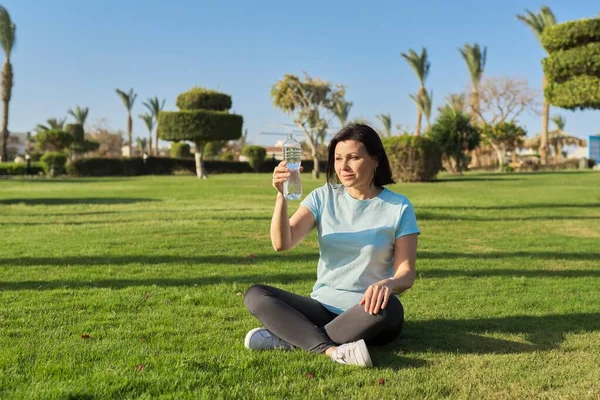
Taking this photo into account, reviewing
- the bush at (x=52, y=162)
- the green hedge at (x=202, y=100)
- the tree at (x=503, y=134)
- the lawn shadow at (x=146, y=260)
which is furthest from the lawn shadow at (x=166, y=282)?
Result: the tree at (x=503, y=134)

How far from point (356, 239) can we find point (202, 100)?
3418 centimetres

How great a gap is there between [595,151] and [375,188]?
50.6 metres

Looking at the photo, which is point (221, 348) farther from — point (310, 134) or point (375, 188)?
point (310, 134)

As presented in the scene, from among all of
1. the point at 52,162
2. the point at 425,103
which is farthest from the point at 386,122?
the point at 52,162

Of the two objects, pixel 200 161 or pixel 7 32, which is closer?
pixel 200 161

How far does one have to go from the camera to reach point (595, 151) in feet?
157

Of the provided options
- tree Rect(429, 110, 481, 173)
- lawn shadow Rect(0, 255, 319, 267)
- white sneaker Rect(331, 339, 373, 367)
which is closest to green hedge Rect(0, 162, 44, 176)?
tree Rect(429, 110, 481, 173)

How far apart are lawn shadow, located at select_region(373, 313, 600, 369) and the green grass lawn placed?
0.05 ft

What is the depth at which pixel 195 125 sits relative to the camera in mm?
34656

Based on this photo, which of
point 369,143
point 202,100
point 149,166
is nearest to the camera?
point 369,143

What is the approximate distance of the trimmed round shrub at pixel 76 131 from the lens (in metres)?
52.6

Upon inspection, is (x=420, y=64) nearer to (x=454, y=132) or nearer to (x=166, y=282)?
(x=454, y=132)

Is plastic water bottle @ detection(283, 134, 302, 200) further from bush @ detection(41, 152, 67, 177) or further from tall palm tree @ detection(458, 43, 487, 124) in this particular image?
tall palm tree @ detection(458, 43, 487, 124)

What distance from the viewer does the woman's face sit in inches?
127
